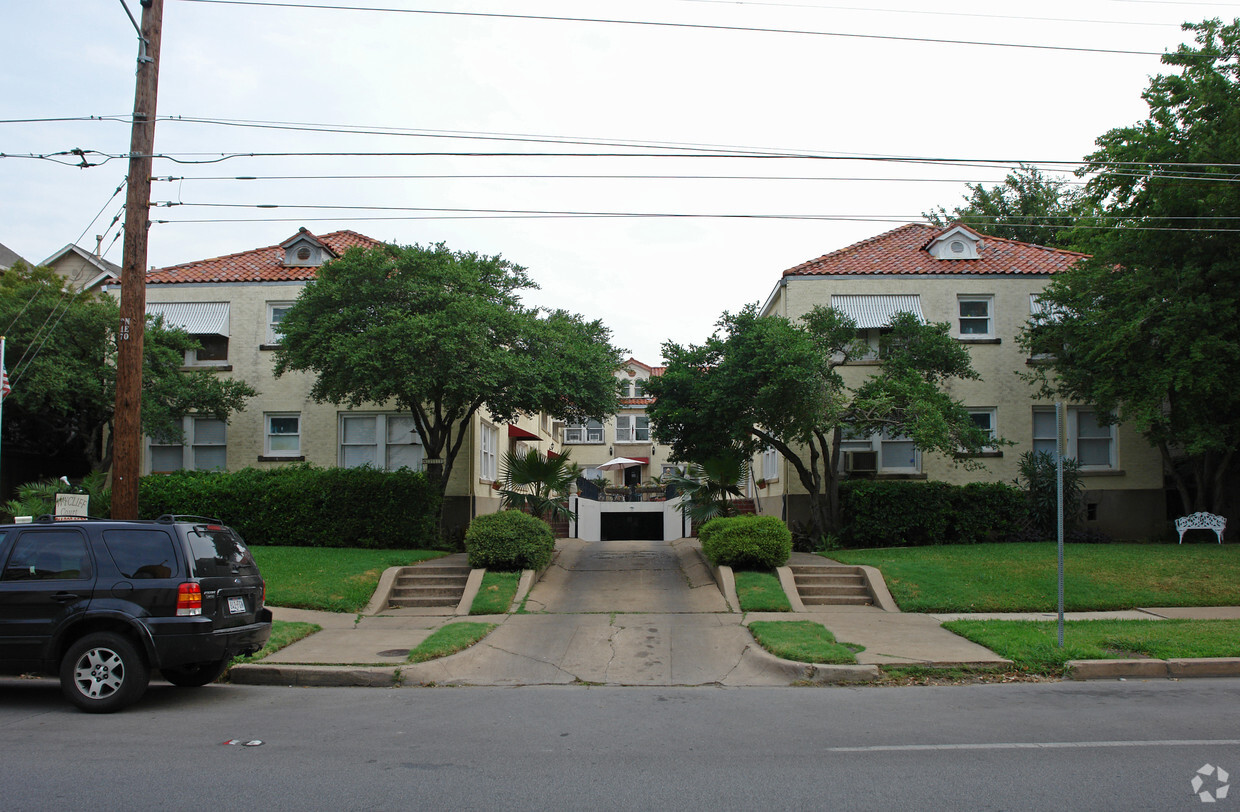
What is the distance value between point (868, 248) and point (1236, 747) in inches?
743

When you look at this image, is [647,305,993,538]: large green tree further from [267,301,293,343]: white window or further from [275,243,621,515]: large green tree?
[267,301,293,343]: white window

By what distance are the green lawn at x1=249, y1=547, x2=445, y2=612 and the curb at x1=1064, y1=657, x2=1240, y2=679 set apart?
10450mm

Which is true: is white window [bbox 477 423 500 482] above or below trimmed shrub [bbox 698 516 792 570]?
above

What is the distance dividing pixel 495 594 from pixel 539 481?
144 inches

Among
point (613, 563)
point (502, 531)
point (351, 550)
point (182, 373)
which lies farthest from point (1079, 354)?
point (182, 373)

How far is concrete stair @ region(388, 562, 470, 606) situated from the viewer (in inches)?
610

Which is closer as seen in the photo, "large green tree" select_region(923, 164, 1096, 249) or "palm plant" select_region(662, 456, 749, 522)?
"palm plant" select_region(662, 456, 749, 522)

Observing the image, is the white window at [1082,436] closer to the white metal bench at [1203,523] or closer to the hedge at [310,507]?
the white metal bench at [1203,523]

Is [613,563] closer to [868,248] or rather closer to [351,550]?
[351,550]

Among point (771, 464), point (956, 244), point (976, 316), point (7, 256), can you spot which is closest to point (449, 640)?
point (771, 464)

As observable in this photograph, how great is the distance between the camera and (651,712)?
8.60 meters

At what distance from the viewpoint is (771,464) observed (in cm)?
2561

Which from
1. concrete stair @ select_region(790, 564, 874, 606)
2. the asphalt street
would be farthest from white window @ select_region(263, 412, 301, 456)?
the asphalt street

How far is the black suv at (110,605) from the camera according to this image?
8.27m
